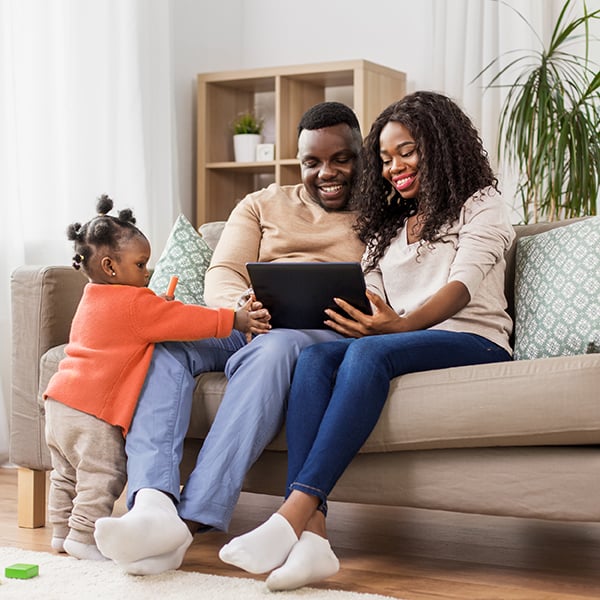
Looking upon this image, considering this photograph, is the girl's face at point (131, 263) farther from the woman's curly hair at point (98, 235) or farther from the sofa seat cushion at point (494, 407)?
the sofa seat cushion at point (494, 407)

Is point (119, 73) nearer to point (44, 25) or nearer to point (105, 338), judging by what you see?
point (44, 25)

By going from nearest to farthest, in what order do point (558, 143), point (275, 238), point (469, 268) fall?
point (469, 268) < point (275, 238) < point (558, 143)

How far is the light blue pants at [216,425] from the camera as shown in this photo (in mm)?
1940

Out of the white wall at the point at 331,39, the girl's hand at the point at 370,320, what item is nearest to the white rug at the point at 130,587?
the girl's hand at the point at 370,320

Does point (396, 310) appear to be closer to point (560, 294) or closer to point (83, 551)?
point (560, 294)

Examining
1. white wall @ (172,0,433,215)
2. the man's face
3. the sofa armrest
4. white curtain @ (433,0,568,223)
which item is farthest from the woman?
white wall @ (172,0,433,215)

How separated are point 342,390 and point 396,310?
425 mm

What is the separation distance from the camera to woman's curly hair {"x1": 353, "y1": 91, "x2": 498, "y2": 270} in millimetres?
2244

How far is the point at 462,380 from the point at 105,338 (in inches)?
29.0

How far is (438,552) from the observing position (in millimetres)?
2150

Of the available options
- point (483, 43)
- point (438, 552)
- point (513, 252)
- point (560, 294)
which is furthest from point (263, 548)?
point (483, 43)

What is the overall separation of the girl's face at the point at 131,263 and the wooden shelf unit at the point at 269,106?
184cm

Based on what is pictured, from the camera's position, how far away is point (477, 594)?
181 cm

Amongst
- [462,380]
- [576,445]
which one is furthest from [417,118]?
[576,445]
